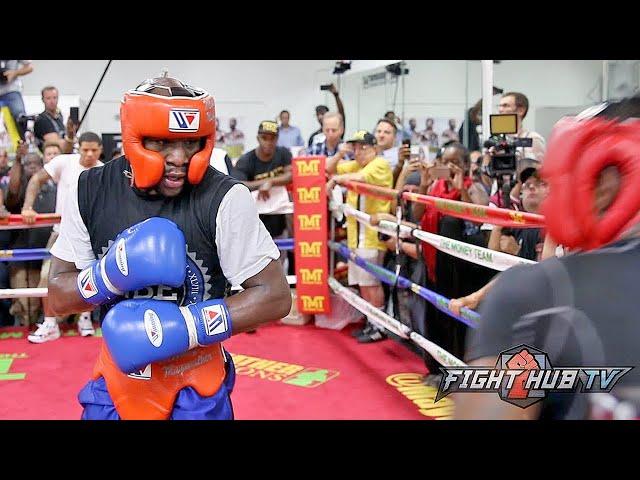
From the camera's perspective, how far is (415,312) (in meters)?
3.77

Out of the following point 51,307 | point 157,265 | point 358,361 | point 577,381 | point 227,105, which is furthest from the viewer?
point 227,105

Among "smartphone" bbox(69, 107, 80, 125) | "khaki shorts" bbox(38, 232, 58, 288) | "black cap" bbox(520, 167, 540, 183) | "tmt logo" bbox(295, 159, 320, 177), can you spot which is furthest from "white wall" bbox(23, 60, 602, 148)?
"black cap" bbox(520, 167, 540, 183)

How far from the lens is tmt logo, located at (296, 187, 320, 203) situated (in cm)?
489

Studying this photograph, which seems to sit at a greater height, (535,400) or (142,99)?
(142,99)

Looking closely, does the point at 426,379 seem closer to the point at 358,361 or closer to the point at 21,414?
the point at 358,361

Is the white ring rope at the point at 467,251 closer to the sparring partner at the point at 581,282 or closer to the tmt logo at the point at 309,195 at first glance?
the sparring partner at the point at 581,282

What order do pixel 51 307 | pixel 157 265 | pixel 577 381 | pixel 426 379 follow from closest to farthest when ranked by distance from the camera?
pixel 577 381, pixel 157 265, pixel 51 307, pixel 426 379

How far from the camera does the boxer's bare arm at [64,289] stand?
1778mm

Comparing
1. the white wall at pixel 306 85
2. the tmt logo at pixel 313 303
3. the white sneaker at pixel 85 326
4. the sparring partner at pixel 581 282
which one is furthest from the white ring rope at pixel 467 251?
the white wall at pixel 306 85

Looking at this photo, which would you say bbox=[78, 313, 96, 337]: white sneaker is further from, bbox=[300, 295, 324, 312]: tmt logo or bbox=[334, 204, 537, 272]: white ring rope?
bbox=[334, 204, 537, 272]: white ring rope

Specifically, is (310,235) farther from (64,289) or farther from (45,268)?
(64,289)

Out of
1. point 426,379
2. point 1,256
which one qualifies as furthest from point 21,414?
point 426,379

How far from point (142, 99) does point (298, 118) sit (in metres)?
9.75

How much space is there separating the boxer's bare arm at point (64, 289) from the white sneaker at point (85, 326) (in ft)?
10.5
